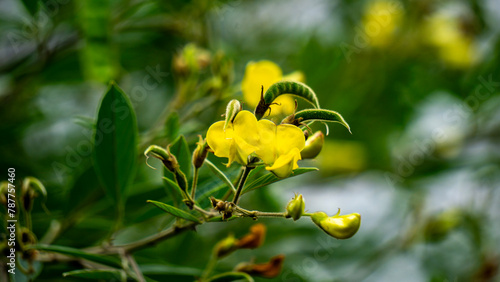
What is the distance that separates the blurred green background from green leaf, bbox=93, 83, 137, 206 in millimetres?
123

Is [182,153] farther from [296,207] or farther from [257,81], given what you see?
[257,81]

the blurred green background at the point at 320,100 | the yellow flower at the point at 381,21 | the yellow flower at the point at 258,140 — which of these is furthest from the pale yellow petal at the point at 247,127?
the yellow flower at the point at 381,21

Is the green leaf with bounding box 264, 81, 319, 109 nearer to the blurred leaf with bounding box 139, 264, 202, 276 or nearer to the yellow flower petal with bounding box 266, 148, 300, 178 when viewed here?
the yellow flower petal with bounding box 266, 148, 300, 178

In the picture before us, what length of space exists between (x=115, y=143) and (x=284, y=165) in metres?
0.40

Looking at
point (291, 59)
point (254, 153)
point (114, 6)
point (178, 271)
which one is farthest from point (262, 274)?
point (291, 59)

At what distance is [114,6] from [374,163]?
3.91ft

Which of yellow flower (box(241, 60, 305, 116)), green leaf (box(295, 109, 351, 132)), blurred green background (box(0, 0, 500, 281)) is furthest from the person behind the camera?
blurred green background (box(0, 0, 500, 281))

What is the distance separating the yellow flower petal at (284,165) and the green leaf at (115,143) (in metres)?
0.33

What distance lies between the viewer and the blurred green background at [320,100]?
4.25ft

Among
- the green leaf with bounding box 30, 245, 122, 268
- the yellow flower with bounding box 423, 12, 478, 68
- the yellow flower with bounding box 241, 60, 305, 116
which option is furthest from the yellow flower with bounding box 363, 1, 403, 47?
the green leaf with bounding box 30, 245, 122, 268

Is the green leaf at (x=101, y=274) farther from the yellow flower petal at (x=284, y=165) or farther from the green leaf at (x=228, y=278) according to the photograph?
the yellow flower petal at (x=284, y=165)

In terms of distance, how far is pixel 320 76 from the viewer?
5.65 ft

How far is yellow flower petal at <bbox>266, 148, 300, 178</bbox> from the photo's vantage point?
0.68 m

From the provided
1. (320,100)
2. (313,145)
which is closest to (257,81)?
(313,145)
